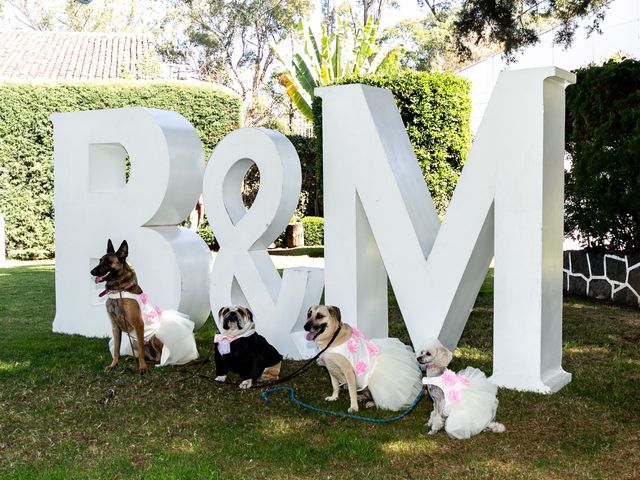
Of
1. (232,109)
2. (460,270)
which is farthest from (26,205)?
(460,270)

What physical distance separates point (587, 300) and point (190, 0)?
97.4 ft

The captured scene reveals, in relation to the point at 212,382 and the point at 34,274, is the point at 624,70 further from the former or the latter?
the point at 34,274

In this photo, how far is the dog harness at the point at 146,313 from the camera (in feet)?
19.5

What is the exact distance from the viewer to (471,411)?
4.19 m

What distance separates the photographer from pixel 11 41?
2291cm

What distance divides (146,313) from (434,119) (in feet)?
35.4

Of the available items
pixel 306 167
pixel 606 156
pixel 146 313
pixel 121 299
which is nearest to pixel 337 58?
pixel 306 167

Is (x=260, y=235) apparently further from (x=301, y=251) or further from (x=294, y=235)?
(x=294, y=235)

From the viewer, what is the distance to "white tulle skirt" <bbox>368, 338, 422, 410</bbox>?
4785 millimetres


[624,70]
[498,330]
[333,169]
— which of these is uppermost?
[624,70]

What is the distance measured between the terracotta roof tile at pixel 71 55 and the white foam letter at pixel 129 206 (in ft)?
42.4

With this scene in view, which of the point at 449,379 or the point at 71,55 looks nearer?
the point at 449,379

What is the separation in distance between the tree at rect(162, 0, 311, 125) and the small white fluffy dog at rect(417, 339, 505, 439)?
30.3 meters

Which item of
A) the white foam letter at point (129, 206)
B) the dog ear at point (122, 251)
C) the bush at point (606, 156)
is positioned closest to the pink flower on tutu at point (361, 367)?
the dog ear at point (122, 251)
